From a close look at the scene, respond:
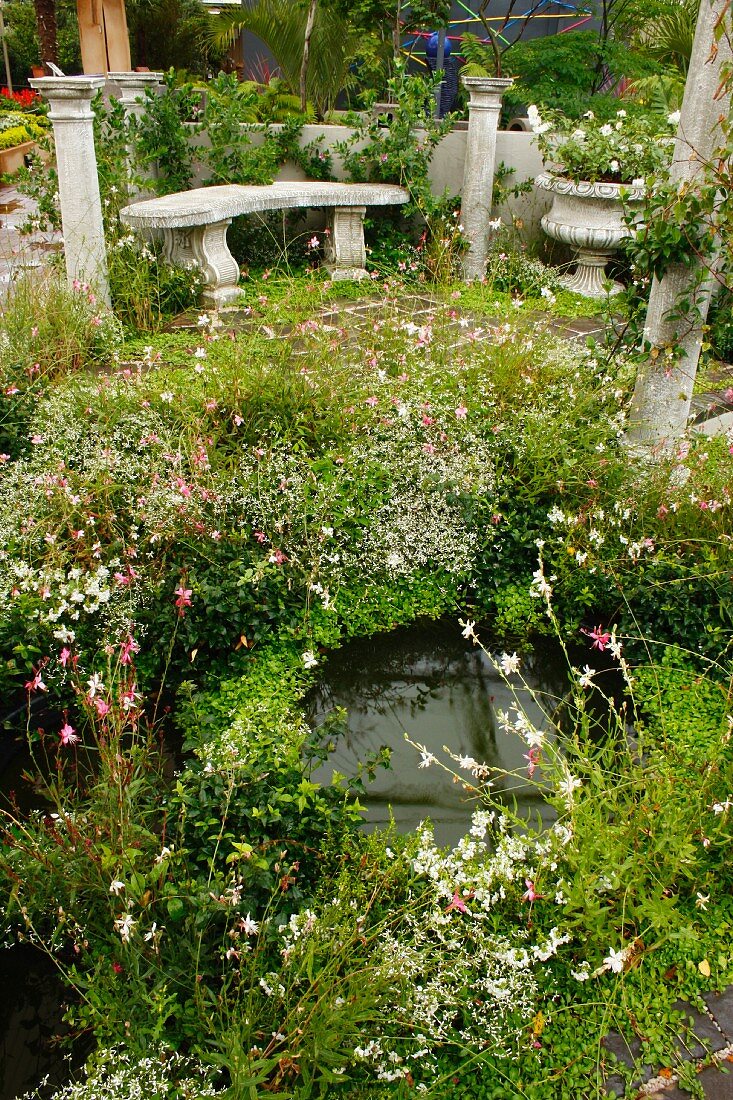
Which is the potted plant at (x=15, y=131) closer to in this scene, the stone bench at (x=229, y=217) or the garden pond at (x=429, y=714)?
the stone bench at (x=229, y=217)

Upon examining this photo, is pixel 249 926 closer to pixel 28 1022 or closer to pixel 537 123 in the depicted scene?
pixel 28 1022

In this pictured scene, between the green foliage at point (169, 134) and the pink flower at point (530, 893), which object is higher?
the green foliage at point (169, 134)

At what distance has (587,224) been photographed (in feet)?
25.4

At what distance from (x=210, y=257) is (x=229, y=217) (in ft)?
1.18

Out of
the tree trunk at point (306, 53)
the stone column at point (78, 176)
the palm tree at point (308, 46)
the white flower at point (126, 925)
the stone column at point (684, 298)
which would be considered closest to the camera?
the white flower at point (126, 925)

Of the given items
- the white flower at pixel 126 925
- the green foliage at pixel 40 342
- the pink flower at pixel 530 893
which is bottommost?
the pink flower at pixel 530 893

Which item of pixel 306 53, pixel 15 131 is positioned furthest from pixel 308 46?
pixel 15 131

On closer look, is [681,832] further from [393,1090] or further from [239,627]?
[239,627]

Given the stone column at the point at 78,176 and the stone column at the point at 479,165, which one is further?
the stone column at the point at 479,165

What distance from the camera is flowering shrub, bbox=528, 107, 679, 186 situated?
759 cm

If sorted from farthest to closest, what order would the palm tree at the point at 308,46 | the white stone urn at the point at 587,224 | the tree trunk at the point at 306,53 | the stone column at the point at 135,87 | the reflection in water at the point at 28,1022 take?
the palm tree at the point at 308,46, the tree trunk at the point at 306,53, the stone column at the point at 135,87, the white stone urn at the point at 587,224, the reflection in water at the point at 28,1022

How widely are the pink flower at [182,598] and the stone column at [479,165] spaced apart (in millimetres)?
5400

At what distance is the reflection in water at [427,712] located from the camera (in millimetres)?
3275

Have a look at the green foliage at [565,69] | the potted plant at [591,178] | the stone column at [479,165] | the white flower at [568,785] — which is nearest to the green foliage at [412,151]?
the stone column at [479,165]
